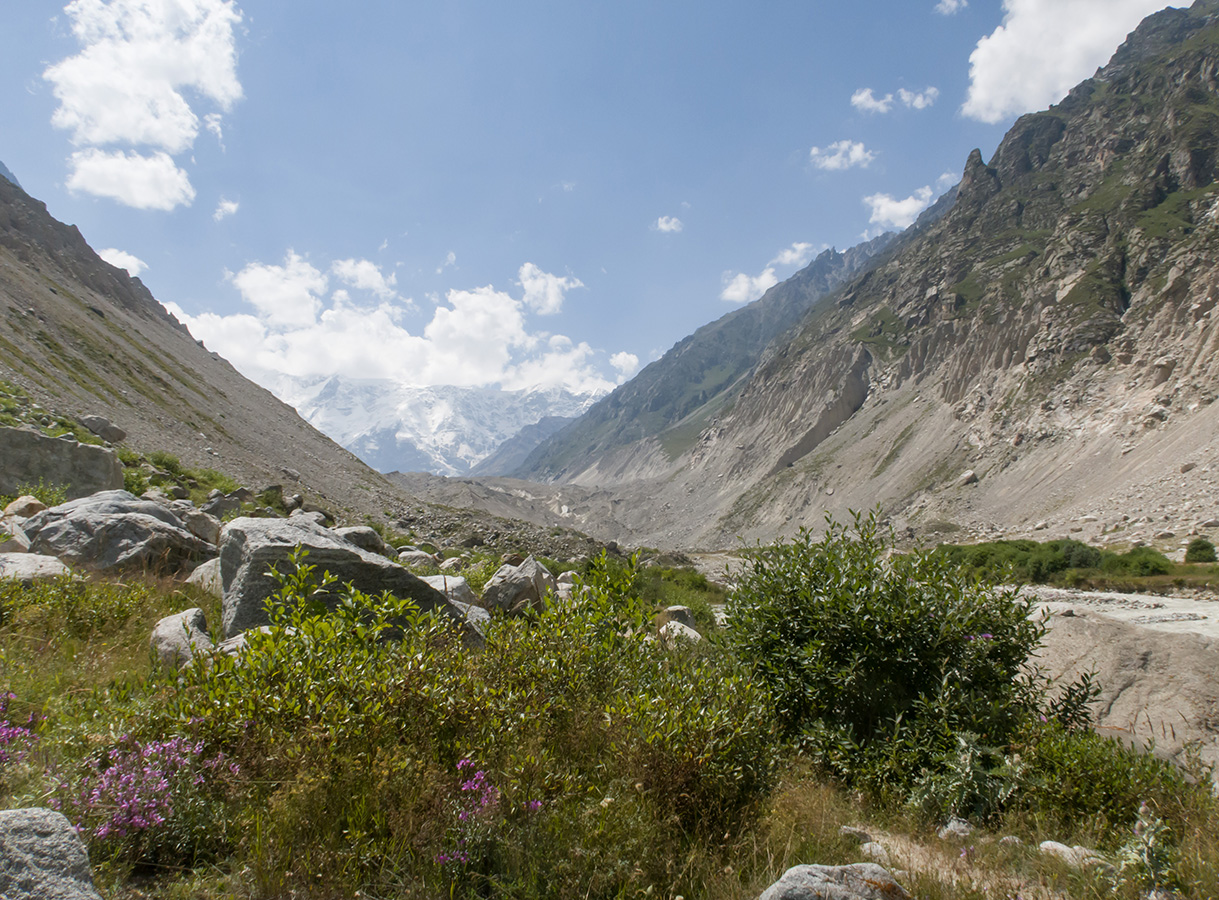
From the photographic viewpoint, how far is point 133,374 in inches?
1809

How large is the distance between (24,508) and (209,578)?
189 inches

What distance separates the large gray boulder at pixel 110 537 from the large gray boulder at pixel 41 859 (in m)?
7.74

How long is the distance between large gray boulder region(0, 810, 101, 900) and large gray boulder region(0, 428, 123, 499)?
14.6 metres

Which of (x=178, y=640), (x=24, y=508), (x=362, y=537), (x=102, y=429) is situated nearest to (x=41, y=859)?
(x=178, y=640)

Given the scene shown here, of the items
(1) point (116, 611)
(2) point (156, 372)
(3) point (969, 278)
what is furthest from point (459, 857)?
(3) point (969, 278)

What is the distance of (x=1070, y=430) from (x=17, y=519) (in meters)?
79.9

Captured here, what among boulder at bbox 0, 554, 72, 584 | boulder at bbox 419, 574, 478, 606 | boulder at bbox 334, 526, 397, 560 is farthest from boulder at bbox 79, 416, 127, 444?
boulder at bbox 419, 574, 478, 606

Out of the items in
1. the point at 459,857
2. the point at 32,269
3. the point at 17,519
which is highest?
the point at 32,269

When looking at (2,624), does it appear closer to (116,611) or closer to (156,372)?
(116,611)

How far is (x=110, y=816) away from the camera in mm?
3271

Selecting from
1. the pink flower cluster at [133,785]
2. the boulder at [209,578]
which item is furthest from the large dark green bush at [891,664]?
the boulder at [209,578]

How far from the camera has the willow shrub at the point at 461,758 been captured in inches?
139

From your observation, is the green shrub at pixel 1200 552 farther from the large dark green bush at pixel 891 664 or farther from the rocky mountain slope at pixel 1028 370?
the large dark green bush at pixel 891 664

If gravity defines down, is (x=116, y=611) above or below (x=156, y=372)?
below
